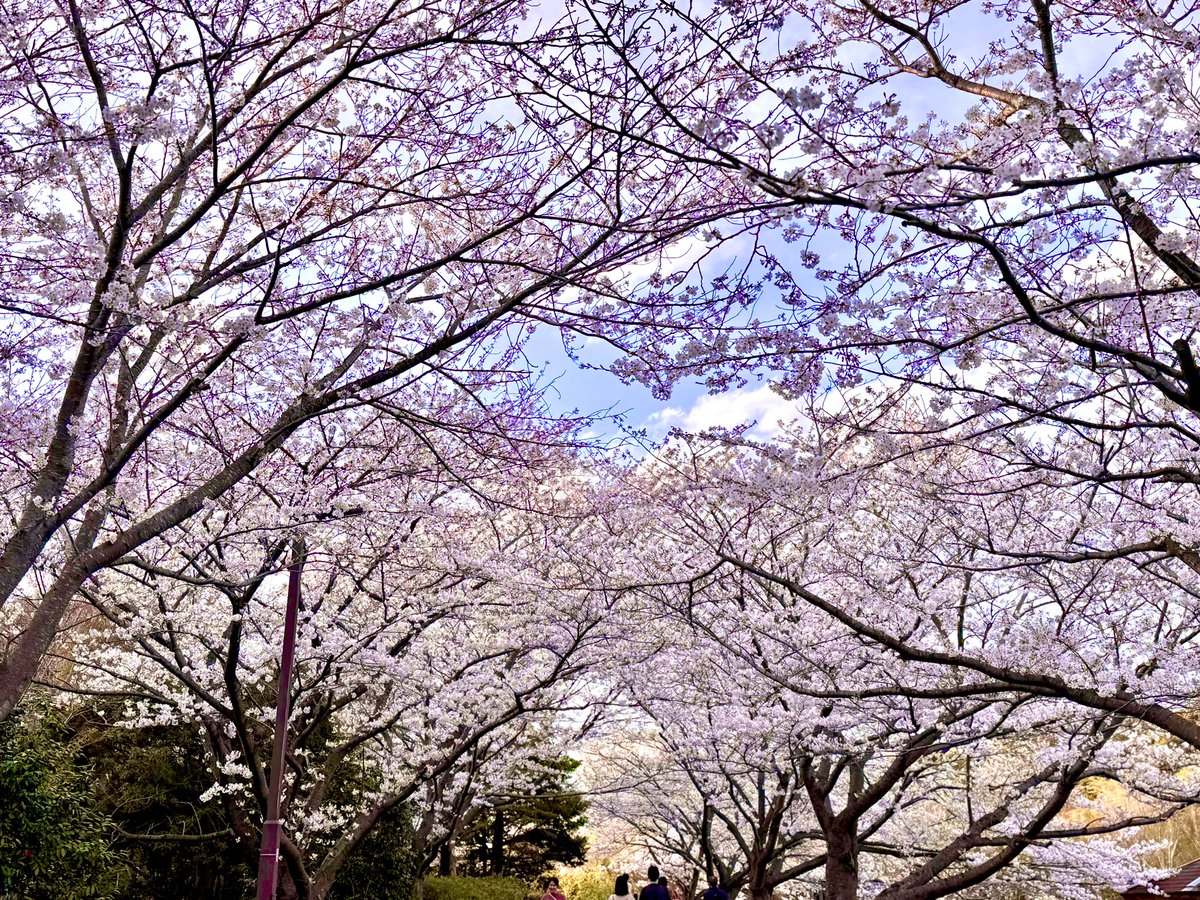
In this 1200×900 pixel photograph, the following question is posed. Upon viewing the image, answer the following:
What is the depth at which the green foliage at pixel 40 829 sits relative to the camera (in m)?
9.44

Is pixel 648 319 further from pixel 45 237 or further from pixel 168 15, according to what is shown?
pixel 45 237

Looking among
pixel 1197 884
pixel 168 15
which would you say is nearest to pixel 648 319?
pixel 168 15

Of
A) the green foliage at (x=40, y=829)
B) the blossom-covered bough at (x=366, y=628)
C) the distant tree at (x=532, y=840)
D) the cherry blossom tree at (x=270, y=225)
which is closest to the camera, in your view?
the cherry blossom tree at (x=270, y=225)

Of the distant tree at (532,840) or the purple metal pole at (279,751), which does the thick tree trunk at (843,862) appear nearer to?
the purple metal pole at (279,751)

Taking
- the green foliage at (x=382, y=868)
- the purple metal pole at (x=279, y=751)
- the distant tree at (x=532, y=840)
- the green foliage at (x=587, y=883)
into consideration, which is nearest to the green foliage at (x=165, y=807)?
the green foliage at (x=382, y=868)

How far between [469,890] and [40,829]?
38.9 ft

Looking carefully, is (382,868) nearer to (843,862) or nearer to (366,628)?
(366,628)

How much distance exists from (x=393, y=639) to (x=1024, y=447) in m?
8.28

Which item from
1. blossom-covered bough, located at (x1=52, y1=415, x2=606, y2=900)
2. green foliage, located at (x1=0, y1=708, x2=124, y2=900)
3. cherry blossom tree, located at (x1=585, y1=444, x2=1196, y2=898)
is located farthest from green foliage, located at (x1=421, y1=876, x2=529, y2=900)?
green foliage, located at (x1=0, y1=708, x2=124, y2=900)

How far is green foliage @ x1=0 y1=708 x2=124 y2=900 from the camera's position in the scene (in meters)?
9.44

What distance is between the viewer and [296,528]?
7.68 metres

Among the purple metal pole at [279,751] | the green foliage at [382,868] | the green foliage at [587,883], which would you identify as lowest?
the green foliage at [587,883]

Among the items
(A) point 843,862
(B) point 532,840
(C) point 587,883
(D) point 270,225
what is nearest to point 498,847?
(B) point 532,840

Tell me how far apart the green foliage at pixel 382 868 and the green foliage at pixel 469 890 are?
7.56 ft
